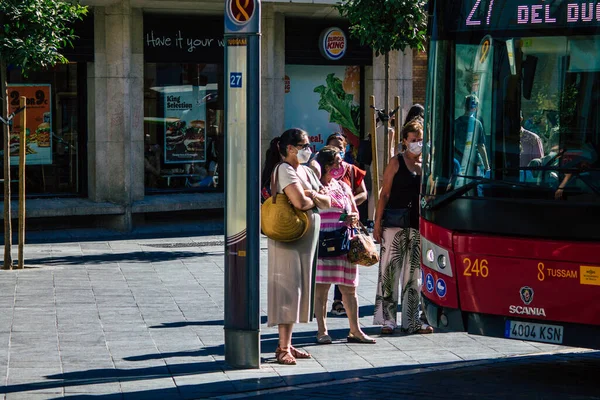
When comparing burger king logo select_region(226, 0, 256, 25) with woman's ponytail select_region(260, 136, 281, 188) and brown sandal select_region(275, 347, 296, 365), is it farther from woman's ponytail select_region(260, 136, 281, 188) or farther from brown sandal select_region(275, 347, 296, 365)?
brown sandal select_region(275, 347, 296, 365)

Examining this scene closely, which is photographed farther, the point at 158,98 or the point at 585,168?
the point at 158,98

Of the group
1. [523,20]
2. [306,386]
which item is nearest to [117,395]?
[306,386]

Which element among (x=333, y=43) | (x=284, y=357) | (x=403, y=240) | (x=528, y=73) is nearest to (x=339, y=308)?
(x=403, y=240)

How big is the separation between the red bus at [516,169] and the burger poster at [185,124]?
11682 mm

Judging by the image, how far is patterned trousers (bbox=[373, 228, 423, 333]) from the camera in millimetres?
10844

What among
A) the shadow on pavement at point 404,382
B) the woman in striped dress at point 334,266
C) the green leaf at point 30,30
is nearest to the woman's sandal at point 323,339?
the woman in striped dress at point 334,266

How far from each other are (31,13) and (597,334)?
29.3 ft

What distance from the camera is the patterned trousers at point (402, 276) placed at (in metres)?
10.8

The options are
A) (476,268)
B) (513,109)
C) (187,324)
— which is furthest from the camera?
(187,324)

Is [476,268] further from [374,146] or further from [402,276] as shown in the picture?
[374,146]

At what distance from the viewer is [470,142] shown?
8.58m

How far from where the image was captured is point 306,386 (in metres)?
8.59

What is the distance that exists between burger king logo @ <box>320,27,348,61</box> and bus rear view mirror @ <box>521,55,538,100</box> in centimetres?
1296

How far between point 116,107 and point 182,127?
5.21 feet
